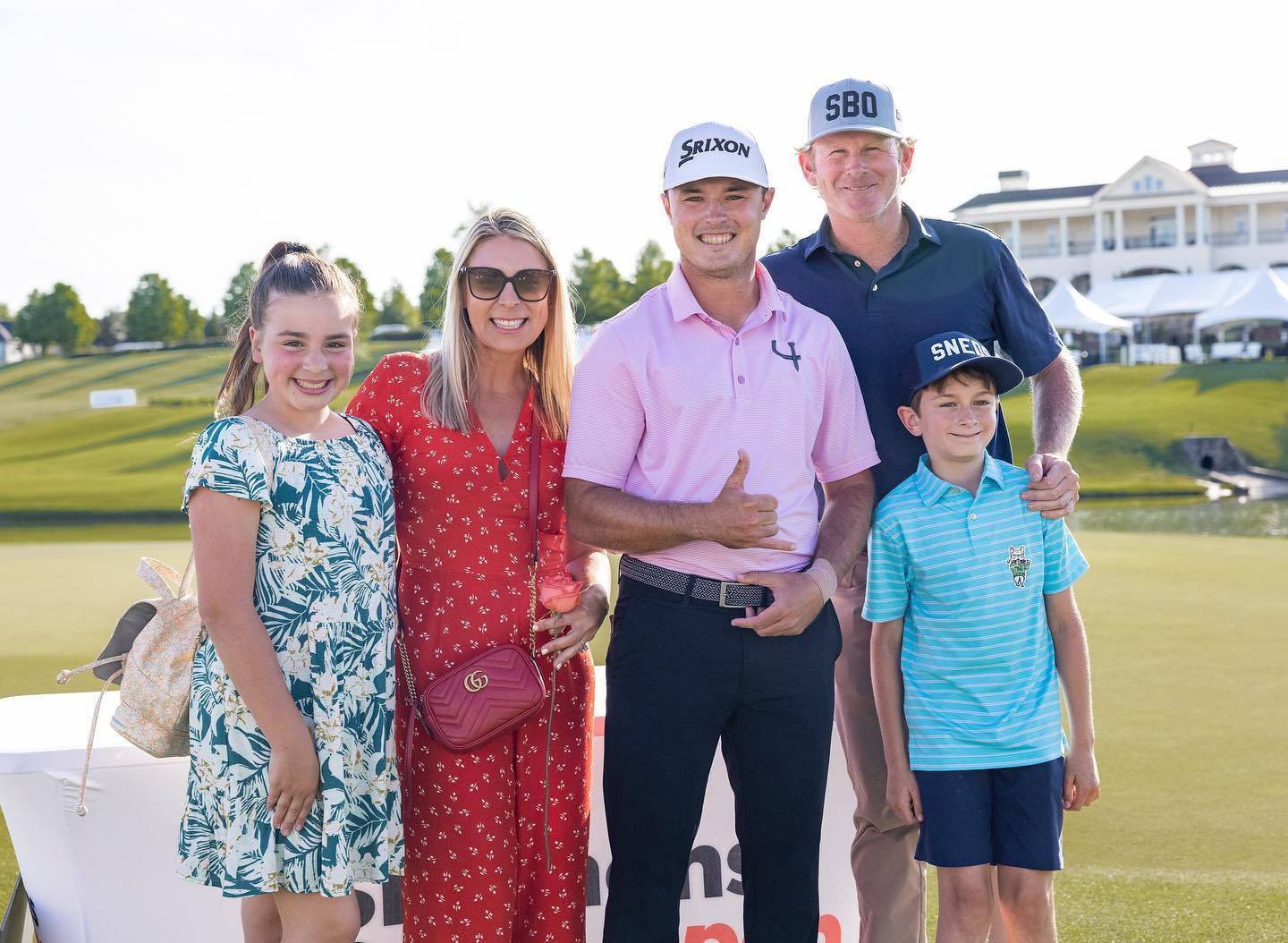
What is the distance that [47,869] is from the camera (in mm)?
3240

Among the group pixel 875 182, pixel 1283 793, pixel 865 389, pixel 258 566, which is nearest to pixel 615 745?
pixel 258 566

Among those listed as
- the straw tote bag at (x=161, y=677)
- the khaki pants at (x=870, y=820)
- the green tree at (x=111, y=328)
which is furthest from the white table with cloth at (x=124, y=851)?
the green tree at (x=111, y=328)

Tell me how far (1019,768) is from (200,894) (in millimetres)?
2131

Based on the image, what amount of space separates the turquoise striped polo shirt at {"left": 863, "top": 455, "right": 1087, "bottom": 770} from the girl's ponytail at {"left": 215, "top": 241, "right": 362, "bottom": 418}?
1.44 m

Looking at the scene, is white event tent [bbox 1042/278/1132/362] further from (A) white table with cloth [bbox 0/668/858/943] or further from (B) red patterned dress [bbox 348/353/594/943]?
(B) red patterned dress [bbox 348/353/594/943]

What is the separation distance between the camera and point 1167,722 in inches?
245

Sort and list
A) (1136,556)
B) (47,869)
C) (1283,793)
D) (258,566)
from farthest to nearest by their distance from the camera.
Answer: (1136,556) → (1283,793) → (47,869) → (258,566)

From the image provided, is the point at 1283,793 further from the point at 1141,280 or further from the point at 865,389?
the point at 1141,280

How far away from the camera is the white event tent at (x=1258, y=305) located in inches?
1639

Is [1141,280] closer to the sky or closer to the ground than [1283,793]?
closer to the sky

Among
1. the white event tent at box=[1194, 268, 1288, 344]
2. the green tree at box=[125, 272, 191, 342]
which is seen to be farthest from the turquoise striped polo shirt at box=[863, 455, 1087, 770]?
the green tree at box=[125, 272, 191, 342]

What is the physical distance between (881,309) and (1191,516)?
61.4 feet

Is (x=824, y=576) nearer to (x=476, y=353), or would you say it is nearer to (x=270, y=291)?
(x=476, y=353)

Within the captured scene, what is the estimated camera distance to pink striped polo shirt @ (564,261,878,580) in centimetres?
291
